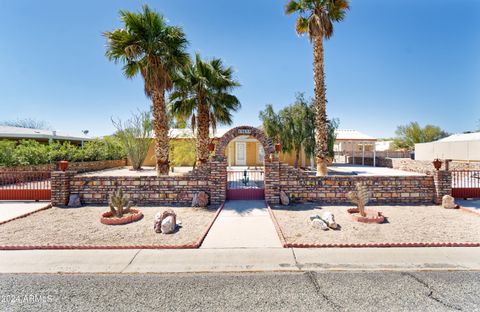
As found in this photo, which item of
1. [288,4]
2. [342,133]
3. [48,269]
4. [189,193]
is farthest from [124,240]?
[342,133]

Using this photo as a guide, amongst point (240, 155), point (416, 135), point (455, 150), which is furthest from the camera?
point (416, 135)

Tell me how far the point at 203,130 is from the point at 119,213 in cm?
663

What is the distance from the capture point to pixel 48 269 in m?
4.42

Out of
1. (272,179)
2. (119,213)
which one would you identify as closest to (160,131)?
(119,213)

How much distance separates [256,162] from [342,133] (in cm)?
1184

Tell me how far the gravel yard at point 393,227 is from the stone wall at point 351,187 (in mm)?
647

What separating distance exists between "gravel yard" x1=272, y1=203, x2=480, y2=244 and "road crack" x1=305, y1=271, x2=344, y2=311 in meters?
1.31

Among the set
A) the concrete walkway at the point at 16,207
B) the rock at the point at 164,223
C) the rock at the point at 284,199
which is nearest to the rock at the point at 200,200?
the rock at the point at 164,223

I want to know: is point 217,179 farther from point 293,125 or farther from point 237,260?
point 293,125

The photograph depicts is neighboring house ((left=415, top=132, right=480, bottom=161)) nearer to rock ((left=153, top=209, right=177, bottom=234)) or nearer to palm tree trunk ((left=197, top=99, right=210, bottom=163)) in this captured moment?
palm tree trunk ((left=197, top=99, right=210, bottom=163))

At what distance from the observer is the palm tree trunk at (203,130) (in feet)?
41.2

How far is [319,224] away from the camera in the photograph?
251 inches

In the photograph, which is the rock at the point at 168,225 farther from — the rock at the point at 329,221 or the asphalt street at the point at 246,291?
the rock at the point at 329,221

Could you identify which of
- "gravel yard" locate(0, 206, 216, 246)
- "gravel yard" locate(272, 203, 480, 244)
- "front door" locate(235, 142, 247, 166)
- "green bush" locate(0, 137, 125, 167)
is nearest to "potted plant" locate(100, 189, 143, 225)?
"gravel yard" locate(0, 206, 216, 246)
